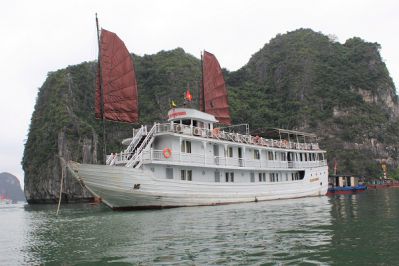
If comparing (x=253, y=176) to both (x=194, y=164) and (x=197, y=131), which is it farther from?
(x=194, y=164)

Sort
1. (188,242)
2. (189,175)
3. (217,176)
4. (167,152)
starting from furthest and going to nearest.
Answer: (217,176), (189,175), (167,152), (188,242)

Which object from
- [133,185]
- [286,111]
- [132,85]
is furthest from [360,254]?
[286,111]

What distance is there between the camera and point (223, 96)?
33.2 m

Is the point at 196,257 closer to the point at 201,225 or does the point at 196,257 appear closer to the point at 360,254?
the point at 360,254

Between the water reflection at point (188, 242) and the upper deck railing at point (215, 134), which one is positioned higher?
the upper deck railing at point (215, 134)

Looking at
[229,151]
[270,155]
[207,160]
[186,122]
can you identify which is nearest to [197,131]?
[186,122]

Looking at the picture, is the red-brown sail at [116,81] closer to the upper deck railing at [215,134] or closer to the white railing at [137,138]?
the white railing at [137,138]

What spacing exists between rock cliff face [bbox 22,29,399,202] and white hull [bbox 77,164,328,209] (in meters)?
37.4

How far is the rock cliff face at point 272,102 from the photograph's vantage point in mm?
64312

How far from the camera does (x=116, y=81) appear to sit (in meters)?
25.4

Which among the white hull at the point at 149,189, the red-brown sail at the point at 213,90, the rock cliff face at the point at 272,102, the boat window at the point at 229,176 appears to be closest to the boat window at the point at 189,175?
the white hull at the point at 149,189

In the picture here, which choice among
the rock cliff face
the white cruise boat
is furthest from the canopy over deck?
the rock cliff face

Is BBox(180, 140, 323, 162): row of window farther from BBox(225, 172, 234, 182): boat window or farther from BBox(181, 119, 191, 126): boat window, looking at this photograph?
BBox(181, 119, 191, 126): boat window

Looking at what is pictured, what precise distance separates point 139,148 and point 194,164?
3570mm
